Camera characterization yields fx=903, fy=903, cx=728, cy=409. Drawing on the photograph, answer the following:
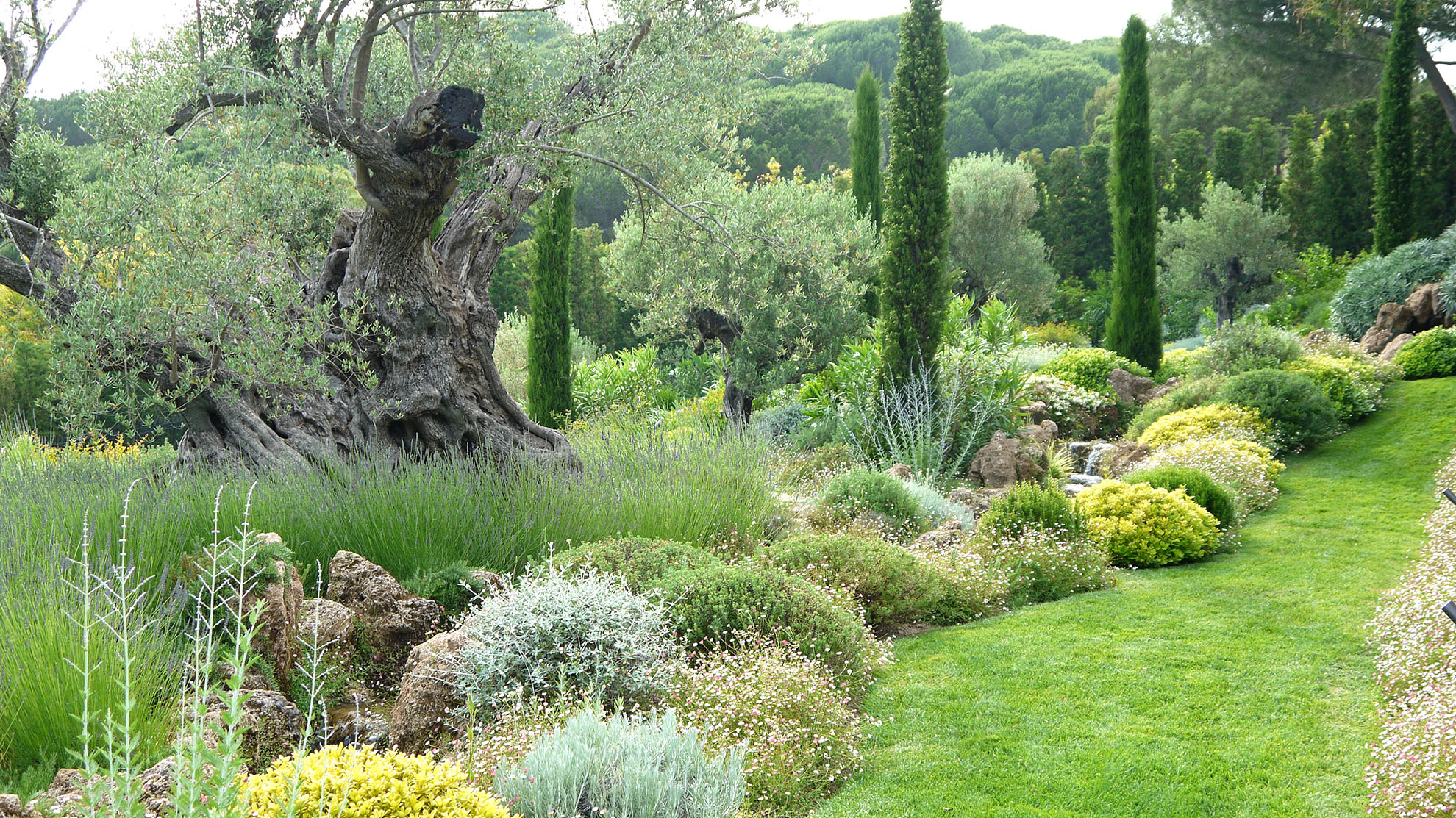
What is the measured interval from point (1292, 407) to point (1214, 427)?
3.06 feet

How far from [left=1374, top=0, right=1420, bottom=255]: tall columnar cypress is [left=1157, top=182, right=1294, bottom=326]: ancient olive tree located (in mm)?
5912

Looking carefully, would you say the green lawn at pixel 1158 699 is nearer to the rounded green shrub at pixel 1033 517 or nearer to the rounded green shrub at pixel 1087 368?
the rounded green shrub at pixel 1033 517

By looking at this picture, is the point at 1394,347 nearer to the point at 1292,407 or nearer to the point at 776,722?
the point at 1292,407

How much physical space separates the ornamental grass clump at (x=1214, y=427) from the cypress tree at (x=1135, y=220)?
6057 mm

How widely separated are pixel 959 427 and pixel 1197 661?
6.12 meters

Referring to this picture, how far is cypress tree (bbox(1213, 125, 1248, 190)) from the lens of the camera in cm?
2545

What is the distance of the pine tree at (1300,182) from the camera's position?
883 inches

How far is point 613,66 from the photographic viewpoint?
680 cm

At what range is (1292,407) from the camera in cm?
1030

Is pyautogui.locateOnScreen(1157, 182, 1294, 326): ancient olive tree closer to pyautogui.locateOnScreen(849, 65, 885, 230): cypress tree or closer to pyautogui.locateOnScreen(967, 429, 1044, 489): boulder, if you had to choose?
pyautogui.locateOnScreen(849, 65, 885, 230): cypress tree

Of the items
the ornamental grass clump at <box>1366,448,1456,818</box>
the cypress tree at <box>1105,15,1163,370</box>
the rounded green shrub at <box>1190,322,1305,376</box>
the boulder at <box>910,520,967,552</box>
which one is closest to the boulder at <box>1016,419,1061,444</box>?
the rounded green shrub at <box>1190,322,1305,376</box>

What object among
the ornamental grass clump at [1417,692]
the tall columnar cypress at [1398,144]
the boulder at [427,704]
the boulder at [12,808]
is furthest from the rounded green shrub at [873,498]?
the tall columnar cypress at [1398,144]

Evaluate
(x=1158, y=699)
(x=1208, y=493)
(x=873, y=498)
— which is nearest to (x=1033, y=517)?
(x=873, y=498)

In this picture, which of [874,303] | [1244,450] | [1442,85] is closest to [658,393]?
[874,303]
